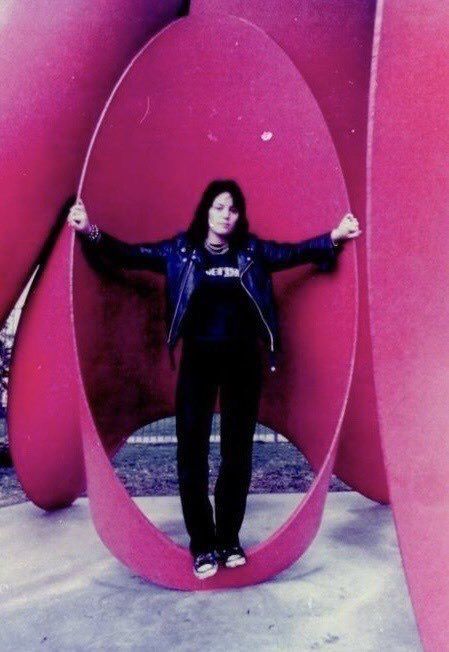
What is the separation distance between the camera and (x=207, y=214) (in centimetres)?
293

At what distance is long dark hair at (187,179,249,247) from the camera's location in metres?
2.89

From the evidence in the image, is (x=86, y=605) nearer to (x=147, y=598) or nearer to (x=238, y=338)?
(x=147, y=598)

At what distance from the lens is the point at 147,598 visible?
→ 2.83m

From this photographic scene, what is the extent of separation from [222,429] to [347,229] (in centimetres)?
108

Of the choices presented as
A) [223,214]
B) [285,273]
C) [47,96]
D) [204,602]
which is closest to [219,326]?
[223,214]

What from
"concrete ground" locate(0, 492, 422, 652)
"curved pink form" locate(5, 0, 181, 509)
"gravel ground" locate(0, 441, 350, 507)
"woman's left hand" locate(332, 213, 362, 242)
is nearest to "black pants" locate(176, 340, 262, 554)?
"concrete ground" locate(0, 492, 422, 652)

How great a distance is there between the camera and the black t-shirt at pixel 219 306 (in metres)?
2.85

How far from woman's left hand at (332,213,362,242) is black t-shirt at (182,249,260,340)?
469 mm

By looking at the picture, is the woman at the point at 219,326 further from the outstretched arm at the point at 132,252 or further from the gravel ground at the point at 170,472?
the gravel ground at the point at 170,472

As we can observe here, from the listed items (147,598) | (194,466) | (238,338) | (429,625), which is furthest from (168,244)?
(429,625)

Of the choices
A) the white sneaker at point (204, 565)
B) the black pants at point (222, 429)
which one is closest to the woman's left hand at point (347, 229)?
the black pants at point (222, 429)

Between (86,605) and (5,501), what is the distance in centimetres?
234

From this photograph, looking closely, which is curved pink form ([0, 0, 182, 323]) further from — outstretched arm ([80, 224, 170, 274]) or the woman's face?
the woman's face

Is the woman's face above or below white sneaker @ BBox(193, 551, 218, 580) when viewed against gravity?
above
